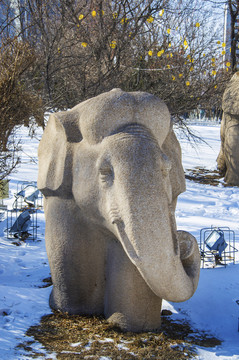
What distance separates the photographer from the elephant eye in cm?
353

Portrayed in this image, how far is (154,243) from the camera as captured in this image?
10.6ft

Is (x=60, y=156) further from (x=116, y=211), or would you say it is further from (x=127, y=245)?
(x=127, y=245)

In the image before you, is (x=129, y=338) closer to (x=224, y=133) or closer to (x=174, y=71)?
(x=174, y=71)

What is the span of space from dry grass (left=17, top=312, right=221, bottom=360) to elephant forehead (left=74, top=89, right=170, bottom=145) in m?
1.60

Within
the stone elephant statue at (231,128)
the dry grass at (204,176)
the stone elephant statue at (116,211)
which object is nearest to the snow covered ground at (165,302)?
the stone elephant statue at (116,211)

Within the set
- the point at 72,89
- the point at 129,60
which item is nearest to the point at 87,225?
the point at 72,89

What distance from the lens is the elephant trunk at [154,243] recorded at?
3242 millimetres

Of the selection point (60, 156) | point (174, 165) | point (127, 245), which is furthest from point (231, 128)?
point (127, 245)

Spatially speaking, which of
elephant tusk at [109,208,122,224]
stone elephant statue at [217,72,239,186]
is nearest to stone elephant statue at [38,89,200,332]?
elephant tusk at [109,208,122,224]

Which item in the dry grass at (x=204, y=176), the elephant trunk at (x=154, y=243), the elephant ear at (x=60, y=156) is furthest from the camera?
the dry grass at (x=204, y=176)

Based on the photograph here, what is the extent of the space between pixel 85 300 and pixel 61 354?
82cm

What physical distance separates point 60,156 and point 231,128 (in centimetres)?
831

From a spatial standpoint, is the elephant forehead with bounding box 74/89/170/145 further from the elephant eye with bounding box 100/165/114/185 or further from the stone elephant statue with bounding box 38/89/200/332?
the elephant eye with bounding box 100/165/114/185

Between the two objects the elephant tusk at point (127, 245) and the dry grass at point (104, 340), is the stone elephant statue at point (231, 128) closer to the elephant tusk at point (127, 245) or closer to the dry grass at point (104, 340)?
Result: the dry grass at point (104, 340)
